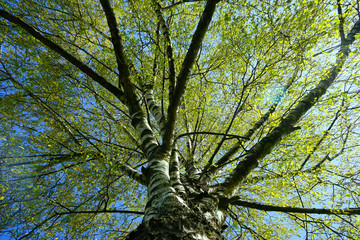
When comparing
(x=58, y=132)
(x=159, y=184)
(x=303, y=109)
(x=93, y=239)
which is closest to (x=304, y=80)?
(x=303, y=109)

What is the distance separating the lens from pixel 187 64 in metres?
2.22

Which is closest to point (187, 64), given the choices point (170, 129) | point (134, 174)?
point (170, 129)

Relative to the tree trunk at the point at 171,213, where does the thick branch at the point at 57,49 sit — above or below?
above

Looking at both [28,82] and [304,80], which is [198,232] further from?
[28,82]

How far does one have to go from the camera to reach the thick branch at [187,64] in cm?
202

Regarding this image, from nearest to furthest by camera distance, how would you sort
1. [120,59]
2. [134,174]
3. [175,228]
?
[175,228]
[120,59]
[134,174]

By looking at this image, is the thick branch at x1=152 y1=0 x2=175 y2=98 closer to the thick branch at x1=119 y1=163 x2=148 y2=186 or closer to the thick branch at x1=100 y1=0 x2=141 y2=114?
the thick branch at x1=100 y1=0 x2=141 y2=114

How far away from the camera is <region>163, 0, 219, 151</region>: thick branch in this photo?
2.02 meters

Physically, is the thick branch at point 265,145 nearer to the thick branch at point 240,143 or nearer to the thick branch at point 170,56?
the thick branch at point 240,143

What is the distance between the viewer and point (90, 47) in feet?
22.0

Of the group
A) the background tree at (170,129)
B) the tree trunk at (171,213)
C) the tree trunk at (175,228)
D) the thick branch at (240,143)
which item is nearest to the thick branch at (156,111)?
the background tree at (170,129)

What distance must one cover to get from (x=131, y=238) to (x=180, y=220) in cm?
44

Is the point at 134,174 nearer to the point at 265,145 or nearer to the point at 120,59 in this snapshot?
the point at 120,59

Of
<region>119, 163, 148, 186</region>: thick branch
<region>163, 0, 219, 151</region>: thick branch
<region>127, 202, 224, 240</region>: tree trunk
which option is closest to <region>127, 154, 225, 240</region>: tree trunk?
<region>127, 202, 224, 240</region>: tree trunk
